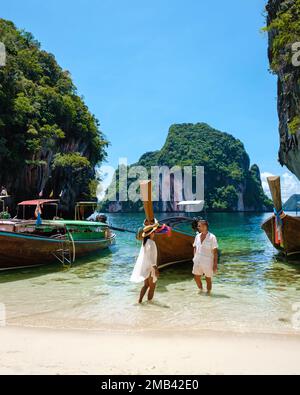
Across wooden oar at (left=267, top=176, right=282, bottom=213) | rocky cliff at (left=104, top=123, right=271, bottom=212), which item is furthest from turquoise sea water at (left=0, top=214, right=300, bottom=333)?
rocky cliff at (left=104, top=123, right=271, bottom=212)

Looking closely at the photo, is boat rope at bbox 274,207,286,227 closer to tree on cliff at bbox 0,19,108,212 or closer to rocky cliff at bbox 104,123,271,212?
tree on cliff at bbox 0,19,108,212

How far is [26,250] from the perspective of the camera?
11.3 m

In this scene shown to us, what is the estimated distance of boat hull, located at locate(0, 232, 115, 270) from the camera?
10.7 m

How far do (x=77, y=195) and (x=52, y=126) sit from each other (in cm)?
799

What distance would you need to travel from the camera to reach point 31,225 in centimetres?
1303

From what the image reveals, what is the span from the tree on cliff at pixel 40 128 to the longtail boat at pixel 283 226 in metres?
19.4

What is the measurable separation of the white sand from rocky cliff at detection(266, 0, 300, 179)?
34.7 ft

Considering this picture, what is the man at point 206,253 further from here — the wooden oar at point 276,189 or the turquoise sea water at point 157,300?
the wooden oar at point 276,189

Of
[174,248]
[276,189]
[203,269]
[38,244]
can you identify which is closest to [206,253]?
[203,269]

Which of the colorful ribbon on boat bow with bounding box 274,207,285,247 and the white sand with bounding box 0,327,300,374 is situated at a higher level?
the colorful ribbon on boat bow with bounding box 274,207,285,247

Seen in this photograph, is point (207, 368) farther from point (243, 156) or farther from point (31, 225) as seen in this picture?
point (243, 156)

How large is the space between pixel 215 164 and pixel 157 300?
354 feet

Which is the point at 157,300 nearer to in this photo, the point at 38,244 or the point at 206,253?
the point at 206,253

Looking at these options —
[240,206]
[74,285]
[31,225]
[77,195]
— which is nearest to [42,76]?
[77,195]
